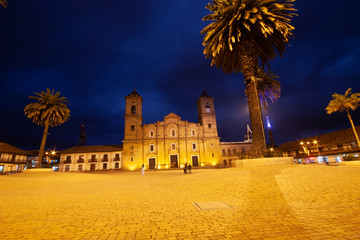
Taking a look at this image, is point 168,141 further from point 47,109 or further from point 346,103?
point 346,103

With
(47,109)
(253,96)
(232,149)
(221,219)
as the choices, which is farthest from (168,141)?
(221,219)

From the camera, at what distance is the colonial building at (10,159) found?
40.4 metres

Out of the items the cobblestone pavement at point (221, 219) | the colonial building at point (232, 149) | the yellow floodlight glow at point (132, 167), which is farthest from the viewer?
the colonial building at point (232, 149)

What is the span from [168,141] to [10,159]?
134 ft

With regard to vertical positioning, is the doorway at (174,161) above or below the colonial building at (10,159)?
below

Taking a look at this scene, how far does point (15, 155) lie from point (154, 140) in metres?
37.6

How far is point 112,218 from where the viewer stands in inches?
171

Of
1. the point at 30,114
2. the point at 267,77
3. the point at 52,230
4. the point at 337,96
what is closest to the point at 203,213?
the point at 52,230

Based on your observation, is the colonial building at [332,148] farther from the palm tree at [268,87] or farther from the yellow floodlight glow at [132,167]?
the yellow floodlight glow at [132,167]

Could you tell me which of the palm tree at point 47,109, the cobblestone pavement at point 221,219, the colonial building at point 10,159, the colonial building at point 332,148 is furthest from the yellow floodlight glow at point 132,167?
the cobblestone pavement at point 221,219

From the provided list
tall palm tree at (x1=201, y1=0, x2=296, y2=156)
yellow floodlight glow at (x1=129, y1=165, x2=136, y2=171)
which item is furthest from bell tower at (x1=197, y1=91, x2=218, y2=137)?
tall palm tree at (x1=201, y1=0, x2=296, y2=156)

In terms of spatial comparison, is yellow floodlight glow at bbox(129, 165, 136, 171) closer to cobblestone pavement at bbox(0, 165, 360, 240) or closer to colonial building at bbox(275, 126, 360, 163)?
colonial building at bbox(275, 126, 360, 163)

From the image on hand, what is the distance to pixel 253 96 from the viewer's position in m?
13.7

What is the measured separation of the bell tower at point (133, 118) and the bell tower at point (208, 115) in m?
17.1
